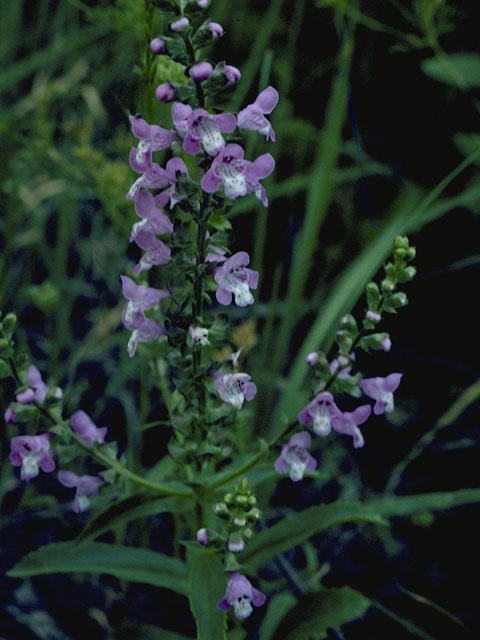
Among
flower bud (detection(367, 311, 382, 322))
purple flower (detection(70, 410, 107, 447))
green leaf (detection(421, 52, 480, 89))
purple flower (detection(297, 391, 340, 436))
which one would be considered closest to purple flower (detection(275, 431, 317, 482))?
purple flower (detection(297, 391, 340, 436))

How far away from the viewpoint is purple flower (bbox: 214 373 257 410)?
1377 millimetres

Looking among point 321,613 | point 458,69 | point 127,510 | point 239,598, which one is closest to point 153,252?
point 127,510

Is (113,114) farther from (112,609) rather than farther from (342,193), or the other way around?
(112,609)

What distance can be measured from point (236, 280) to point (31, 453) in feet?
1.76

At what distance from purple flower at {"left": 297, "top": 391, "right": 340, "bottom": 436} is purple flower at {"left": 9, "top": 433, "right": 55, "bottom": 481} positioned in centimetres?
51

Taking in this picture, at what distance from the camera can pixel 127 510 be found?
155cm

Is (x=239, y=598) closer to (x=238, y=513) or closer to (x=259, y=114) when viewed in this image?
(x=238, y=513)

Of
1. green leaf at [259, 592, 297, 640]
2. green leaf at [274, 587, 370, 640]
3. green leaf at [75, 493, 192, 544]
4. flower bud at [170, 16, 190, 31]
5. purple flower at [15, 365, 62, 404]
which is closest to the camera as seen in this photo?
flower bud at [170, 16, 190, 31]

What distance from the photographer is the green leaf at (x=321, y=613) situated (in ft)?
5.48

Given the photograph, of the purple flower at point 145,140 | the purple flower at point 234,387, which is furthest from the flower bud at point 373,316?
the purple flower at point 145,140

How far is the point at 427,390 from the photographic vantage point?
2.64 meters

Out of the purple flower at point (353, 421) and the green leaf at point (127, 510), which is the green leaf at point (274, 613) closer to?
the green leaf at point (127, 510)

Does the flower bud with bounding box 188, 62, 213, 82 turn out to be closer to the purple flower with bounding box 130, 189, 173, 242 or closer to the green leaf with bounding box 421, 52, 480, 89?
the purple flower with bounding box 130, 189, 173, 242

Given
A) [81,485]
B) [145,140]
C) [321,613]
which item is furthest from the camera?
[321,613]
